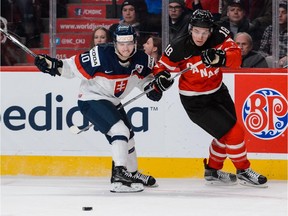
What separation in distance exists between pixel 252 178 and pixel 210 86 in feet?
2.09

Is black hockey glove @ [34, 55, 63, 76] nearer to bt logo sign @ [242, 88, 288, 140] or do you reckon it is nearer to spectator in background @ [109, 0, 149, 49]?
spectator in background @ [109, 0, 149, 49]

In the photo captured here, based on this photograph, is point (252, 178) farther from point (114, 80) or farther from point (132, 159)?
point (114, 80)

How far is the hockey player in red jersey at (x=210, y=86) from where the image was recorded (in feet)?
19.8

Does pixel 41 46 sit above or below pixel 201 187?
above

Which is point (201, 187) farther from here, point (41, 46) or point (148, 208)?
point (41, 46)

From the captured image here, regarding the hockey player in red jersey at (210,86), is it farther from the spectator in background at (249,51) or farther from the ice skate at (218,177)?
the spectator in background at (249,51)

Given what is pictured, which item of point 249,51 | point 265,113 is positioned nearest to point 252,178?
point 265,113

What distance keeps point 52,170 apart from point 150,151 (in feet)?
2.26

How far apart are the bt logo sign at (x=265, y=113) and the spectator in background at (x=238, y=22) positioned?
0.35 meters

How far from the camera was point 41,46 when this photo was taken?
7.00m

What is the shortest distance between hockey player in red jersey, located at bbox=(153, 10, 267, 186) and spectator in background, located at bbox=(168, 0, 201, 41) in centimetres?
65

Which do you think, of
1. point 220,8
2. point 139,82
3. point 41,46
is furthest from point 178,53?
point 41,46

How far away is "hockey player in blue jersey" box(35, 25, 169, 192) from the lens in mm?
5895

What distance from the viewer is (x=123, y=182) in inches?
234
